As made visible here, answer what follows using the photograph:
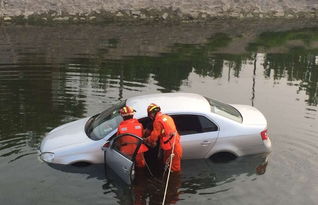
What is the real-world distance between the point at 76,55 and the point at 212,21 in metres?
14.9

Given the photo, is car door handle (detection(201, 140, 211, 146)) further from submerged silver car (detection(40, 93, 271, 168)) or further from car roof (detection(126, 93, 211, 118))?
car roof (detection(126, 93, 211, 118))

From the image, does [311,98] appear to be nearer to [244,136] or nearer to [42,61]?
[244,136]

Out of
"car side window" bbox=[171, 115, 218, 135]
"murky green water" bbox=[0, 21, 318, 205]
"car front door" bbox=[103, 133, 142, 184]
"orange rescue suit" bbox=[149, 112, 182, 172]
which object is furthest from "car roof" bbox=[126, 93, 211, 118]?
"murky green water" bbox=[0, 21, 318, 205]

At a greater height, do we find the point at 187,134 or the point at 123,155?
the point at 187,134

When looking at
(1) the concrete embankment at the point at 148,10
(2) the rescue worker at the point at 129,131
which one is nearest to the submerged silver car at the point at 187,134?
(2) the rescue worker at the point at 129,131

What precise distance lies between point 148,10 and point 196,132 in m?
26.2

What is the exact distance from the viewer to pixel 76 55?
25297 millimetres

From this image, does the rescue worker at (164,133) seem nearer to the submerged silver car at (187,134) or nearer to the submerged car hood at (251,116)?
the submerged silver car at (187,134)

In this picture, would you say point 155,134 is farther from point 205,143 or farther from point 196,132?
point 205,143

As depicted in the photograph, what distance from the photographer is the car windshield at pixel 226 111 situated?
38.5 ft

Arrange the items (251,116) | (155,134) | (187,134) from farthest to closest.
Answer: (251,116) → (187,134) → (155,134)

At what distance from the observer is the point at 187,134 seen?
11.3 m

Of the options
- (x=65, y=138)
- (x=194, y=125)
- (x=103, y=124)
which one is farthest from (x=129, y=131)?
(x=65, y=138)

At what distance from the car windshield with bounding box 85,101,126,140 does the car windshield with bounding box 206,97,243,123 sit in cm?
232
